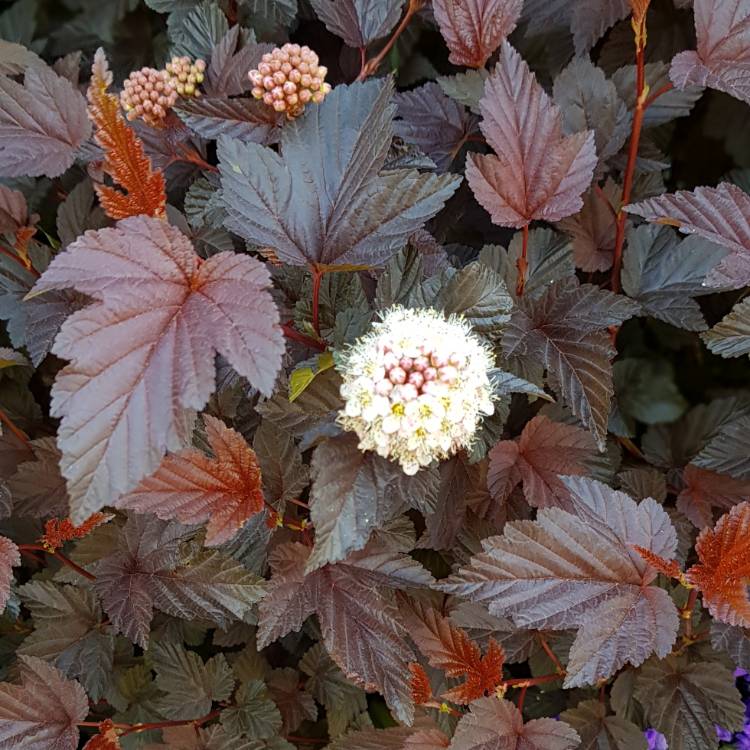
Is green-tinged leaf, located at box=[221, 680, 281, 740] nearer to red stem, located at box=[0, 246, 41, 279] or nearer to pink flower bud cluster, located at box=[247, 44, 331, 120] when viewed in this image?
red stem, located at box=[0, 246, 41, 279]

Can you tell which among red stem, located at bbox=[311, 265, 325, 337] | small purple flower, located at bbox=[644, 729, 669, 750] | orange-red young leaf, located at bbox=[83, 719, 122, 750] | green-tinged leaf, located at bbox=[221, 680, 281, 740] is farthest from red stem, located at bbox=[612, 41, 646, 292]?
orange-red young leaf, located at bbox=[83, 719, 122, 750]

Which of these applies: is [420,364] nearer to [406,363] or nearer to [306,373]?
[406,363]

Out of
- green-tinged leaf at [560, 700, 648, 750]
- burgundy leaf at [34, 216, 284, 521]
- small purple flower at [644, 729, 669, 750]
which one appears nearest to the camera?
burgundy leaf at [34, 216, 284, 521]

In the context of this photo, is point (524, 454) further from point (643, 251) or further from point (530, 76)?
point (530, 76)

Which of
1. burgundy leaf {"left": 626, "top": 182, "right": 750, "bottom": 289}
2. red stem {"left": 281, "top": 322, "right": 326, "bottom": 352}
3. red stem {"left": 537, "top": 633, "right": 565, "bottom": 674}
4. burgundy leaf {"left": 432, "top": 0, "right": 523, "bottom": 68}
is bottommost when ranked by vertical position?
red stem {"left": 537, "top": 633, "right": 565, "bottom": 674}

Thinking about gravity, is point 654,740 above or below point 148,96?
below

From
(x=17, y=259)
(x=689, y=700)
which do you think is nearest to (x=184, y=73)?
(x=17, y=259)
